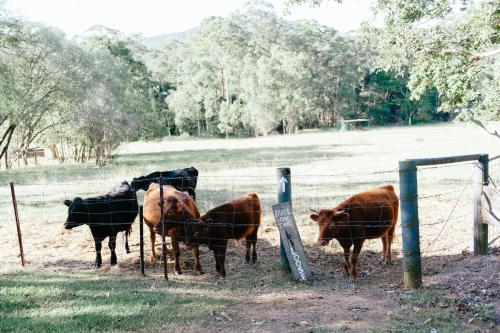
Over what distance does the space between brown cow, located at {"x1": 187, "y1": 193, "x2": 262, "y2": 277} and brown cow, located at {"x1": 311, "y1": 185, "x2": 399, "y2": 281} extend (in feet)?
4.59

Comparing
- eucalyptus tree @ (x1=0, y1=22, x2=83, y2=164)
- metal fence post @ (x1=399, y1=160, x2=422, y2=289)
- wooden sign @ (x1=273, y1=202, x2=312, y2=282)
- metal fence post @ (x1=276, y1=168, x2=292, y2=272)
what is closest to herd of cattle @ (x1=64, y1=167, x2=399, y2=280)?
wooden sign @ (x1=273, y1=202, x2=312, y2=282)

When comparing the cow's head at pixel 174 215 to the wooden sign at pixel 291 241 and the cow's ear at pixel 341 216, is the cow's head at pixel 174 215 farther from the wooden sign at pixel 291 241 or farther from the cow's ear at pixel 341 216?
the cow's ear at pixel 341 216

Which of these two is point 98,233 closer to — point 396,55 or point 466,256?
point 466,256

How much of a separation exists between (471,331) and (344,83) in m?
72.5

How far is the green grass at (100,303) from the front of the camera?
17.4 feet

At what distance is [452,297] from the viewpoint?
557cm

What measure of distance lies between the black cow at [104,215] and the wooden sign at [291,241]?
3.28 m

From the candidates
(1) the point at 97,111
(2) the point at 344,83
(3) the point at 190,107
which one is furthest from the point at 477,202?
(2) the point at 344,83

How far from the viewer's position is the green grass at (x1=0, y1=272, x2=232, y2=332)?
5316 mm

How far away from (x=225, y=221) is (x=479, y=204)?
3901 millimetres

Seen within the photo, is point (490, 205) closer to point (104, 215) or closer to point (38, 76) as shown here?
point (104, 215)

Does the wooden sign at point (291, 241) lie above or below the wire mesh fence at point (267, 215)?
above

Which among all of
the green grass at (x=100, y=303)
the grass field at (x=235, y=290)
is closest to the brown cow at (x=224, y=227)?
the grass field at (x=235, y=290)

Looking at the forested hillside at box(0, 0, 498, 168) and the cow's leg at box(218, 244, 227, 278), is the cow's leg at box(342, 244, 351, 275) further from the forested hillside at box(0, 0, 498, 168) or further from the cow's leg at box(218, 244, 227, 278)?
the forested hillside at box(0, 0, 498, 168)
